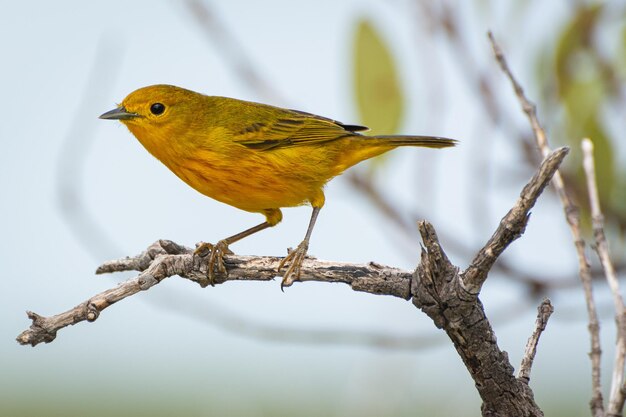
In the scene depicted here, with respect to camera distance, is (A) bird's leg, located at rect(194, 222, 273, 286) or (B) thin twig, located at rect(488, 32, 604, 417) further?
(A) bird's leg, located at rect(194, 222, 273, 286)

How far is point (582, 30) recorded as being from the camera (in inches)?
191

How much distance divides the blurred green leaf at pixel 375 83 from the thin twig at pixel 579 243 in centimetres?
119

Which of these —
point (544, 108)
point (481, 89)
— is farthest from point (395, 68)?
point (544, 108)

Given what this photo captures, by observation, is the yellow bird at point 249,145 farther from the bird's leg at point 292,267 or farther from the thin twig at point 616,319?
the thin twig at point 616,319

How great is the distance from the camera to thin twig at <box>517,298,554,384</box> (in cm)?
287

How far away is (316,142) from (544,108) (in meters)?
1.25

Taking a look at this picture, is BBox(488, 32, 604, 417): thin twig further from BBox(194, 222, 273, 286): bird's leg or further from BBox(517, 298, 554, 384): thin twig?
BBox(194, 222, 273, 286): bird's leg

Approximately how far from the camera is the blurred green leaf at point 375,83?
457 centimetres

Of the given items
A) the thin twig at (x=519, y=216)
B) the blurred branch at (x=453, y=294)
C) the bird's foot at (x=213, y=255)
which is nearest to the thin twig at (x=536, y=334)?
the blurred branch at (x=453, y=294)

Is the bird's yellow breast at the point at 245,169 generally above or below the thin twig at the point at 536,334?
above

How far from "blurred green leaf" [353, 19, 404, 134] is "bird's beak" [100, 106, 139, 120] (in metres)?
1.23

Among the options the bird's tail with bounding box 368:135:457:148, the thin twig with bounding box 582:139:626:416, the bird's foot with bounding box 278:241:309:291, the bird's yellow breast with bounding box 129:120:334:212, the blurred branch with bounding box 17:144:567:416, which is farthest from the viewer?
the bird's tail with bounding box 368:135:457:148

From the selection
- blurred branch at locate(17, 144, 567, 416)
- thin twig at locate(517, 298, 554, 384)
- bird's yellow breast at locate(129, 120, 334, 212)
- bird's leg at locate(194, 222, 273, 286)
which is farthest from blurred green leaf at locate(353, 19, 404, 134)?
thin twig at locate(517, 298, 554, 384)

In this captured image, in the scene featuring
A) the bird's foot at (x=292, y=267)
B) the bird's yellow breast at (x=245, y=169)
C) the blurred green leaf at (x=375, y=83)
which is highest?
the blurred green leaf at (x=375, y=83)
